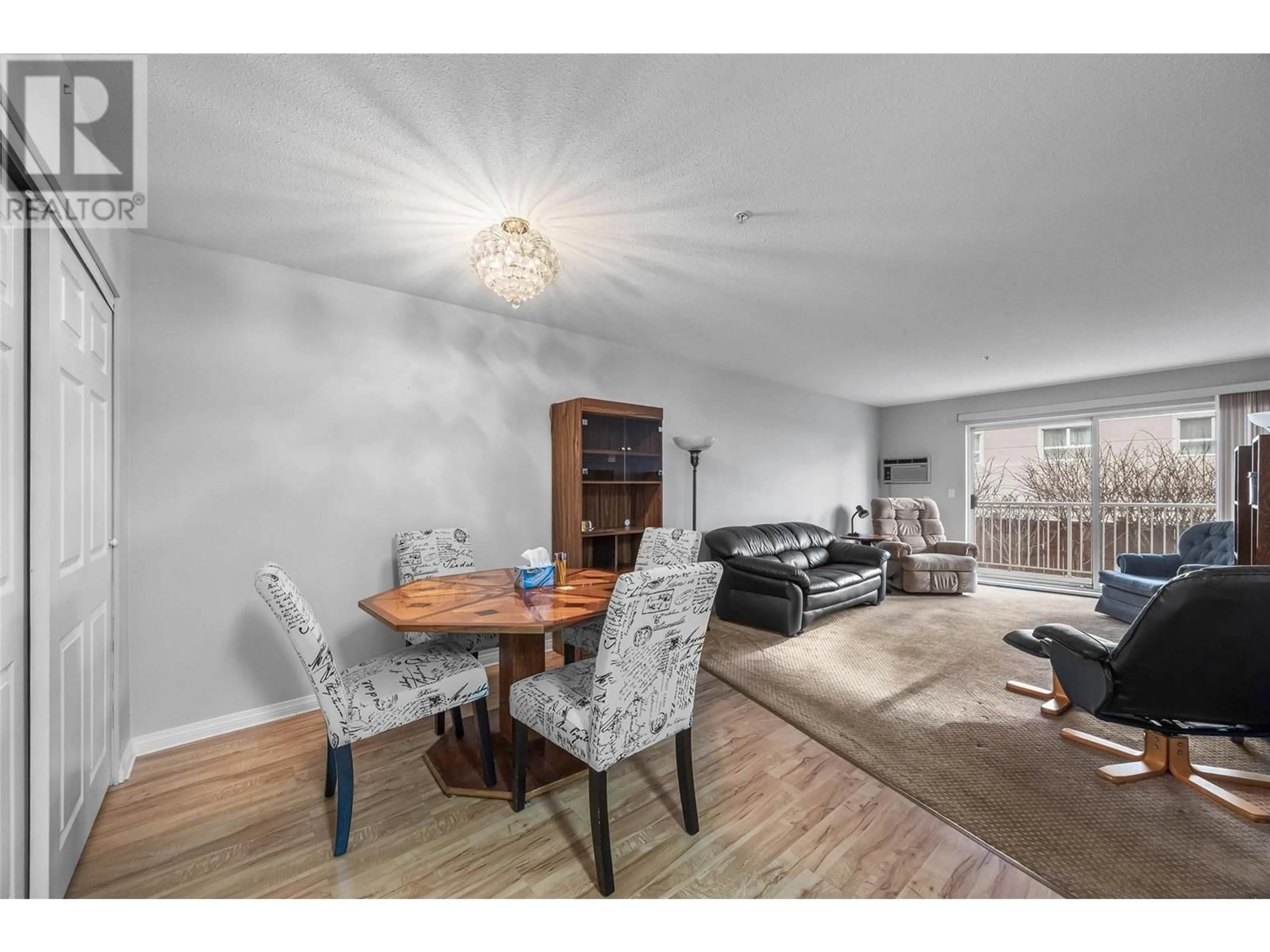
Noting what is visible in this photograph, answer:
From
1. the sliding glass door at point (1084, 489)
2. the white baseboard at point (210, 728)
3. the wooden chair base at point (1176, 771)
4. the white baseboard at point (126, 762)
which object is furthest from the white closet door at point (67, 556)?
the sliding glass door at point (1084, 489)

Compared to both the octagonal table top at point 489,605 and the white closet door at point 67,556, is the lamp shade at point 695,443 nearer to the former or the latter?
the octagonal table top at point 489,605

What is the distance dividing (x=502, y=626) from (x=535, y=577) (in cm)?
60

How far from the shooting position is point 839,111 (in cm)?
151

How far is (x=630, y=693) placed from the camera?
1.54m

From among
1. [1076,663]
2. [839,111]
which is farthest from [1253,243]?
[839,111]

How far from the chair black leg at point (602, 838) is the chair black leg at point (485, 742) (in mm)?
624

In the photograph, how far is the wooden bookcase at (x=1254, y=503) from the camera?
2.02m

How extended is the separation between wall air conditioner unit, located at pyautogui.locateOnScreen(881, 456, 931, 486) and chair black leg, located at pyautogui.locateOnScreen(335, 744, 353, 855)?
7.26 meters

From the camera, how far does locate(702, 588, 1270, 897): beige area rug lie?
155 centimetres

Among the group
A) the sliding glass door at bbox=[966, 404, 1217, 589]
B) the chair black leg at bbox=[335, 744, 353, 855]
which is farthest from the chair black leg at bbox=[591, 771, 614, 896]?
the sliding glass door at bbox=[966, 404, 1217, 589]

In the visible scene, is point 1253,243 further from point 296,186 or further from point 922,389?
point 296,186

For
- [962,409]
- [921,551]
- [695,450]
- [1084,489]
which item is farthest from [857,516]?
[695,450]

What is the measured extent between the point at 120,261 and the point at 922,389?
694 centimetres

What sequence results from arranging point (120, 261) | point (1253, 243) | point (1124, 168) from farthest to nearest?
point (1253, 243), point (120, 261), point (1124, 168)
